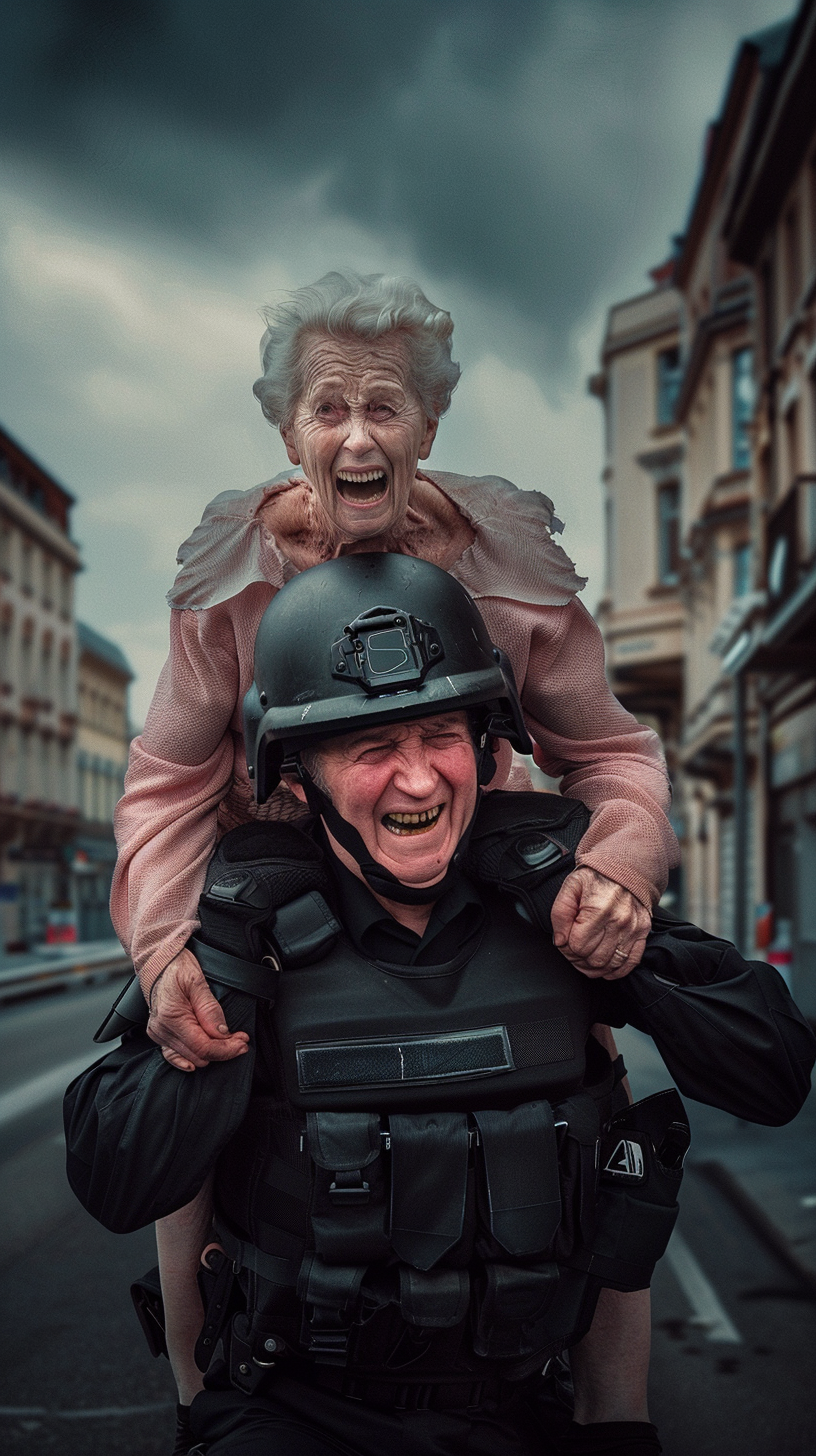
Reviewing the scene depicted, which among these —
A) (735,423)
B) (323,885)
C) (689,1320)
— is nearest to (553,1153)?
(323,885)

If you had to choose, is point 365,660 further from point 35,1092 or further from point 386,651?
point 35,1092

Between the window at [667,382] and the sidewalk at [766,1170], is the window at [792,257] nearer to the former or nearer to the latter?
the sidewalk at [766,1170]

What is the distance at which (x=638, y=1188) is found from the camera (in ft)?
6.42

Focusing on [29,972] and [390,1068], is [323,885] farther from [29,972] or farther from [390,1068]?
[29,972]

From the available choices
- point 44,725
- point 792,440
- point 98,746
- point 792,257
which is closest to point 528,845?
point 792,440

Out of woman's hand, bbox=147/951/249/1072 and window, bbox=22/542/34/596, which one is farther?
window, bbox=22/542/34/596

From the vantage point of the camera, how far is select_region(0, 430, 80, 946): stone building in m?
38.2

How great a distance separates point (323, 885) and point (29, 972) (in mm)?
18886

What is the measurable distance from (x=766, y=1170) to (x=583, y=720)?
5.58 meters

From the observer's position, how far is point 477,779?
195 cm

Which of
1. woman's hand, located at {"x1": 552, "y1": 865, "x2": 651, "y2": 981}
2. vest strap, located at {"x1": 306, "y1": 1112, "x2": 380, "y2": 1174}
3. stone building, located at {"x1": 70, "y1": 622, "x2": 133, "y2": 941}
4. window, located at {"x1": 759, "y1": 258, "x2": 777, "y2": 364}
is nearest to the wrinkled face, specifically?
woman's hand, located at {"x1": 552, "y1": 865, "x2": 651, "y2": 981}

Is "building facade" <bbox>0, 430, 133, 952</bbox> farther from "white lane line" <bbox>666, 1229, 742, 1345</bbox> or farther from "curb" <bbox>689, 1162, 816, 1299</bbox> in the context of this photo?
"white lane line" <bbox>666, 1229, 742, 1345</bbox>

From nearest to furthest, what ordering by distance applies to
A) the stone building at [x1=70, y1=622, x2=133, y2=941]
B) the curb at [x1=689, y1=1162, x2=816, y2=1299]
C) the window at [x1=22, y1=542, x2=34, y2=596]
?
the curb at [x1=689, y1=1162, x2=816, y2=1299]
the window at [x1=22, y1=542, x2=34, y2=596]
the stone building at [x1=70, y1=622, x2=133, y2=941]

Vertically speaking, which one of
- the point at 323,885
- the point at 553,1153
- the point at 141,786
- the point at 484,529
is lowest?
the point at 553,1153
